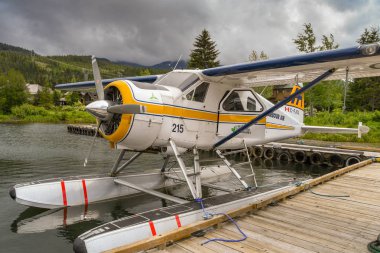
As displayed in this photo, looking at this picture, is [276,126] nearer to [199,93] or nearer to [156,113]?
[199,93]

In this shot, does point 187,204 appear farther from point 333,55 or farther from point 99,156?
point 99,156

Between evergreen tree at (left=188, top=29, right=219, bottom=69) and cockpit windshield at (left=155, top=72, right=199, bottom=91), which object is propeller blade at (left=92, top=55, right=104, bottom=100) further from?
evergreen tree at (left=188, top=29, right=219, bottom=69)

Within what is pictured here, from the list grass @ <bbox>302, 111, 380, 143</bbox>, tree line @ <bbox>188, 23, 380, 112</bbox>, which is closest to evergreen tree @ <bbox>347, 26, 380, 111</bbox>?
tree line @ <bbox>188, 23, 380, 112</bbox>

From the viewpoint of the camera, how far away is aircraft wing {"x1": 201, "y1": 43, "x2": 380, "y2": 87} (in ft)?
16.7

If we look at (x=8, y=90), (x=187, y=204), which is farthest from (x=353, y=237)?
(x=8, y=90)

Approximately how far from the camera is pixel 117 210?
770 cm

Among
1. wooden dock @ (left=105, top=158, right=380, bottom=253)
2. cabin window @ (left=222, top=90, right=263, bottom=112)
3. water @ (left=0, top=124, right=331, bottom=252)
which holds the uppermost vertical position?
cabin window @ (left=222, top=90, right=263, bottom=112)

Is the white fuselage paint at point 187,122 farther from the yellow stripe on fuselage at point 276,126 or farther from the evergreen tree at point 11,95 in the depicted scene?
the evergreen tree at point 11,95

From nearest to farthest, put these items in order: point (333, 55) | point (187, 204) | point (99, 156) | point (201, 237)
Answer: point (201, 237) → point (333, 55) → point (187, 204) → point (99, 156)

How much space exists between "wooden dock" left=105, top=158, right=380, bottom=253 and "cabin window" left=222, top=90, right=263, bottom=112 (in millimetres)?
2304

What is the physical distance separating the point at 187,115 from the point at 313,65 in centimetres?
273

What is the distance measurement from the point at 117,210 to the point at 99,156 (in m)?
9.92

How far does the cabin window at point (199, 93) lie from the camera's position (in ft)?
22.2

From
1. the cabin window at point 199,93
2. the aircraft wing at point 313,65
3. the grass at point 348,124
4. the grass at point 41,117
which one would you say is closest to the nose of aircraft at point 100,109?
the cabin window at point 199,93
